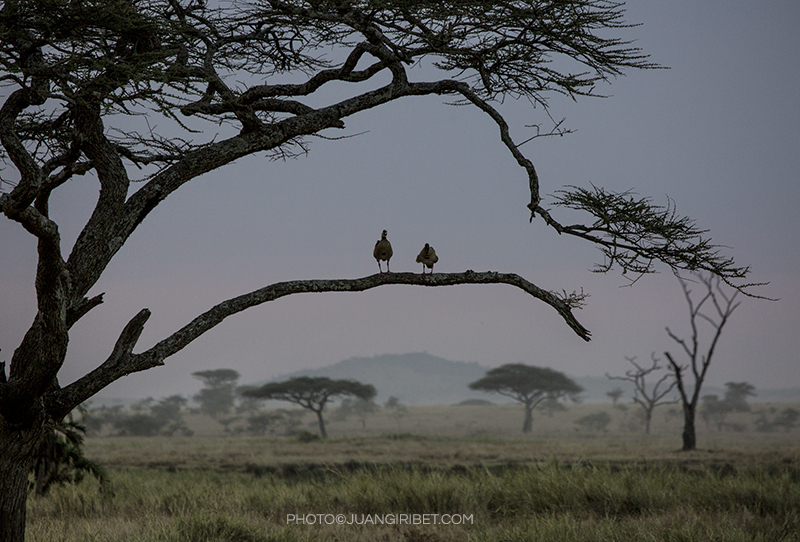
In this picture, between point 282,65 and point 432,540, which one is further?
point 282,65

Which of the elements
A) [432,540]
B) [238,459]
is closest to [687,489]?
[432,540]

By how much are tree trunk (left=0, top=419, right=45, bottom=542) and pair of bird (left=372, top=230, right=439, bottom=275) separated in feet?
11.8

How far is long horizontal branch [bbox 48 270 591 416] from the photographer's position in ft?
20.3

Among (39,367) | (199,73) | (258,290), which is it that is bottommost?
(39,367)

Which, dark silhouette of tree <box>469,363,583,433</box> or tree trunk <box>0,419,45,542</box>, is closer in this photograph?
tree trunk <box>0,419,45,542</box>

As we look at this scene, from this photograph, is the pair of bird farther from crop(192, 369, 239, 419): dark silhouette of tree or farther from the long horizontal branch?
crop(192, 369, 239, 419): dark silhouette of tree

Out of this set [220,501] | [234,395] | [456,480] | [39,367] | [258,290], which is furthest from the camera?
[234,395]

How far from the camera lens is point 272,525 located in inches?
316

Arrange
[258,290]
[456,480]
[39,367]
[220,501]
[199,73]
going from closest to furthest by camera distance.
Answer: [39,367]
[258,290]
[199,73]
[220,501]
[456,480]

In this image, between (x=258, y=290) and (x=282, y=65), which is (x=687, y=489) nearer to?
(x=258, y=290)

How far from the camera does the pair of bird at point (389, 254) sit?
6.90 metres

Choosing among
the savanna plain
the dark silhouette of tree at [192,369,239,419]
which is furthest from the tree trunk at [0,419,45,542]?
the dark silhouette of tree at [192,369,239,419]

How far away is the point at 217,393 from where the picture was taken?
64500 mm

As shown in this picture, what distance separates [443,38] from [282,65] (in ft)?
9.71
